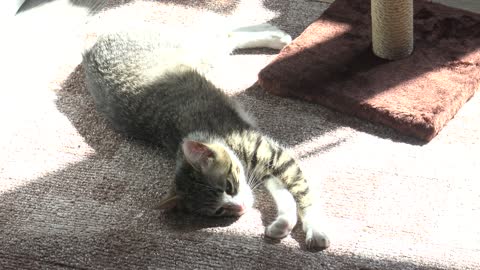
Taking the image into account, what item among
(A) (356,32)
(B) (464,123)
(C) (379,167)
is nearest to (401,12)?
(A) (356,32)

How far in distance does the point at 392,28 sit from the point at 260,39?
460 mm

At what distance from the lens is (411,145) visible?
183cm

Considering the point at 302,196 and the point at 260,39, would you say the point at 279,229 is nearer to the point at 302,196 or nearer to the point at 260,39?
the point at 302,196

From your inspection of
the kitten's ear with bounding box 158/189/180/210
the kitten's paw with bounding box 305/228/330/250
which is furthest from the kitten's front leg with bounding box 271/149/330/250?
the kitten's ear with bounding box 158/189/180/210

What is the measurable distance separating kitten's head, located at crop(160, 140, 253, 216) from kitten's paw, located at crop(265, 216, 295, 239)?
89 millimetres

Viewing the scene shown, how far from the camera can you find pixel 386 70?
2.06m

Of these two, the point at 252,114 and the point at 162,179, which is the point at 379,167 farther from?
the point at 162,179

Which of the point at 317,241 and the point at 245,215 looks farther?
the point at 245,215

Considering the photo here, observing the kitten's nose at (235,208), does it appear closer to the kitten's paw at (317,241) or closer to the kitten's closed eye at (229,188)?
the kitten's closed eye at (229,188)

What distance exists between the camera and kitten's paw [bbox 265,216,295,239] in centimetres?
160

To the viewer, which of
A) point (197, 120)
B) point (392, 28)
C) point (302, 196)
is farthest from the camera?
point (392, 28)

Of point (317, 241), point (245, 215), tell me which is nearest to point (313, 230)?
point (317, 241)

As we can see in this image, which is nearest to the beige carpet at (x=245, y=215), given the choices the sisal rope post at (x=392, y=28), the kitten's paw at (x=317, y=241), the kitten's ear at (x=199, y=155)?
the kitten's paw at (x=317, y=241)

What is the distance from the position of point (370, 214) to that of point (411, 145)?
0.29 metres
